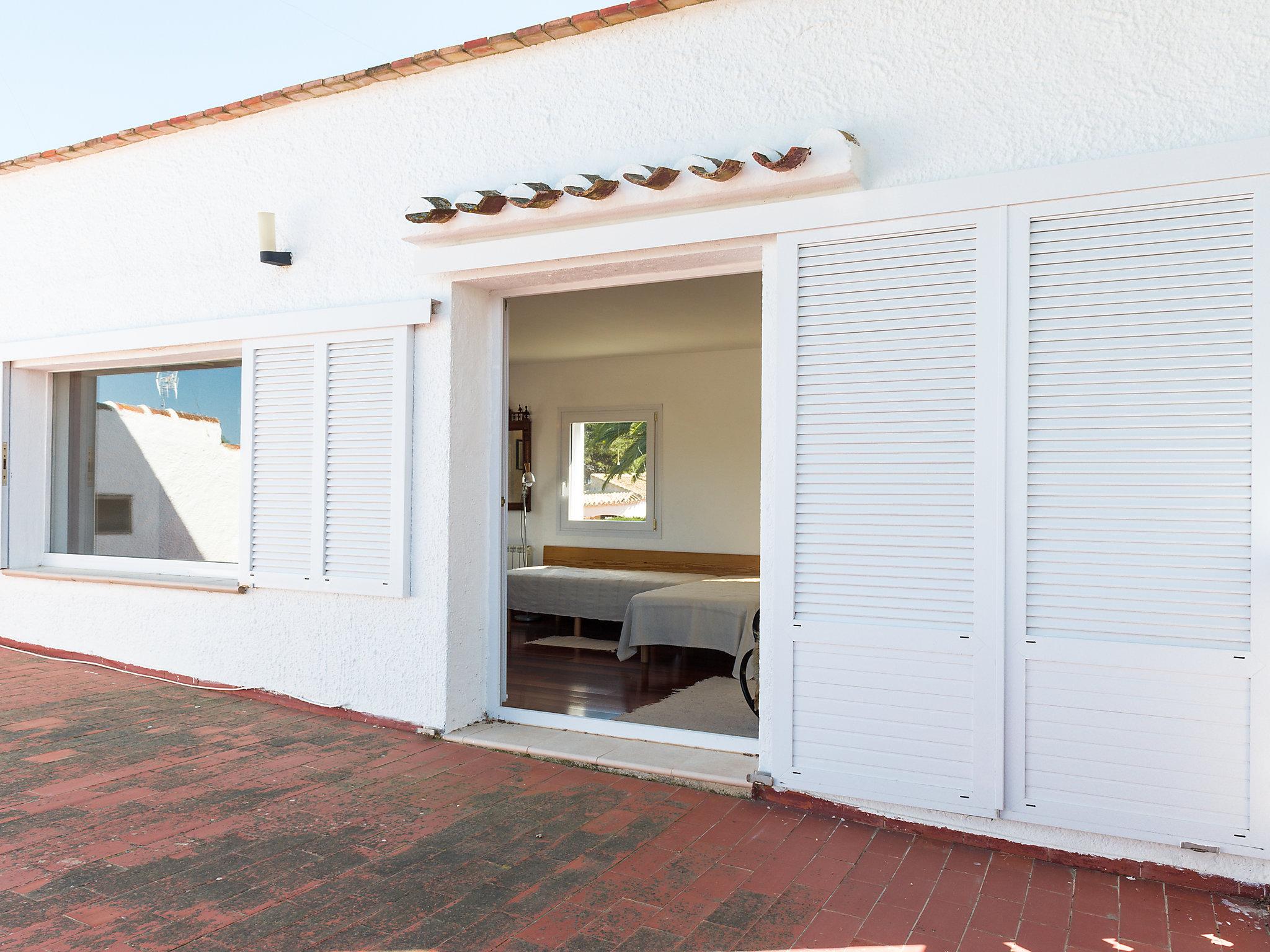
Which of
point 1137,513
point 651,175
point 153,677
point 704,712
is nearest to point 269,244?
point 651,175

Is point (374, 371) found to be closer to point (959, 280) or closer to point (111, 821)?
point (111, 821)

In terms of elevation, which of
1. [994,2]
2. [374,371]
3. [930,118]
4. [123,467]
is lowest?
[123,467]

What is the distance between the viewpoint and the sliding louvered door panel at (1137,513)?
9.30 feet

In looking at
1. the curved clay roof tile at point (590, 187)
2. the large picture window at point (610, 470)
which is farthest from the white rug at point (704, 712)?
the large picture window at point (610, 470)

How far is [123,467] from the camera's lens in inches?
245

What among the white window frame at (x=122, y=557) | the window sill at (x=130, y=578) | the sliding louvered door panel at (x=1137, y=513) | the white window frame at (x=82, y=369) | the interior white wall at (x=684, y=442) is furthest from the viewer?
the interior white wall at (x=684, y=442)

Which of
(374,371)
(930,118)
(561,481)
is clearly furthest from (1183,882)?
(561,481)

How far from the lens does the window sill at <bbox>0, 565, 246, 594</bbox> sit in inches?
205

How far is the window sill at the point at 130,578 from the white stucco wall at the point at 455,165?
8 cm

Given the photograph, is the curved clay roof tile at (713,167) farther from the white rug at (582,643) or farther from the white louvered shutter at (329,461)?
the white rug at (582,643)

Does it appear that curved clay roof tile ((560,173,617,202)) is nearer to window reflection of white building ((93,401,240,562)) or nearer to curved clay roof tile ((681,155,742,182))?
curved clay roof tile ((681,155,742,182))

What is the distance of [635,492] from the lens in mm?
10438

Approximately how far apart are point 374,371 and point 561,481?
624 cm

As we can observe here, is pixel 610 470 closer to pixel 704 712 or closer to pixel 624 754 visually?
pixel 704 712
